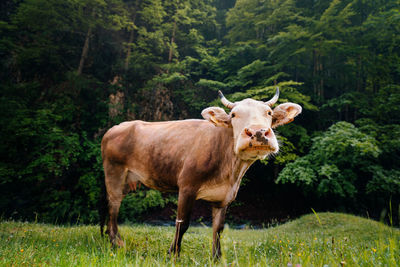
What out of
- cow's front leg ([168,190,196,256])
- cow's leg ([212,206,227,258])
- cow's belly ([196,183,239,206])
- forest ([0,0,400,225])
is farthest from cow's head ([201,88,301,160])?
forest ([0,0,400,225])

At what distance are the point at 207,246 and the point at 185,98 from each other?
1094 centimetres

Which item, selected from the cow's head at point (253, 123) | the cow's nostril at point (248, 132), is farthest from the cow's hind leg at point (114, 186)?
the cow's nostril at point (248, 132)

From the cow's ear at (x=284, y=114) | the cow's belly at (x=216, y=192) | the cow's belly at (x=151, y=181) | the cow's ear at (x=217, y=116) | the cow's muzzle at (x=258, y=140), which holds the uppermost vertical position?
the cow's ear at (x=284, y=114)

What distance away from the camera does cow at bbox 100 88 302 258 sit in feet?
7.86

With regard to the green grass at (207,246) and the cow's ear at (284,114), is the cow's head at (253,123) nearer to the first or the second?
the cow's ear at (284,114)

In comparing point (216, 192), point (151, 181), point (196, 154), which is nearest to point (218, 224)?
point (216, 192)

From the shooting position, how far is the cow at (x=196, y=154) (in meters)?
2.39

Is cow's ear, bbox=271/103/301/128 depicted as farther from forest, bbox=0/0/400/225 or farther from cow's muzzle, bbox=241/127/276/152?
forest, bbox=0/0/400/225

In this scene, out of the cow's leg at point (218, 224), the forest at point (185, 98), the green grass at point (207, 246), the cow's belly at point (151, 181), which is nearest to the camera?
the green grass at point (207, 246)

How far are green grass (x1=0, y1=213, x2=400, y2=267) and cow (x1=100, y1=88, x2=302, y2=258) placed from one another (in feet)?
1.63

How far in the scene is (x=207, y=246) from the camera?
3920 millimetres

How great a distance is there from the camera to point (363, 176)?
11211mm

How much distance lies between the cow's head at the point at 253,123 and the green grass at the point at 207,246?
2.90 feet

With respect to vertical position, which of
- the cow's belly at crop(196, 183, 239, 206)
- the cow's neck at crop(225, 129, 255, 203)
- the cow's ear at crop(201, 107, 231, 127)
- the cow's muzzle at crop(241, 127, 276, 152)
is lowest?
the cow's belly at crop(196, 183, 239, 206)
